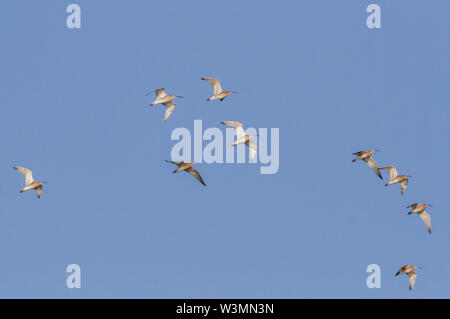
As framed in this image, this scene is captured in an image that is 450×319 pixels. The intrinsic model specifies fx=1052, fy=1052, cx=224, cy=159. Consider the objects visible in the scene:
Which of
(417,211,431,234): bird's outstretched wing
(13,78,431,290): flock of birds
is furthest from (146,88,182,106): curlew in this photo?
(417,211,431,234): bird's outstretched wing

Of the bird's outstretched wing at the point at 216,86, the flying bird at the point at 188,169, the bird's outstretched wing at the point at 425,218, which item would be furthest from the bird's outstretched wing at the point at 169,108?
the bird's outstretched wing at the point at 425,218

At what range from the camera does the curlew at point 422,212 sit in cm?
6812

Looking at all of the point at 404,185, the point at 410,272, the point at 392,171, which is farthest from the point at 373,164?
the point at 410,272

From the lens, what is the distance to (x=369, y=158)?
68.0 metres

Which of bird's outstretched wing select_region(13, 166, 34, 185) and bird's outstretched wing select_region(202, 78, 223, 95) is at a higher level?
bird's outstretched wing select_region(202, 78, 223, 95)

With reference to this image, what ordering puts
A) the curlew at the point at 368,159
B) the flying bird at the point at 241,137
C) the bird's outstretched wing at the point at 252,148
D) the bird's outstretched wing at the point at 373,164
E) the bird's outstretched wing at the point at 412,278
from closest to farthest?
the flying bird at the point at 241,137 → the bird's outstretched wing at the point at 252,148 → the curlew at the point at 368,159 → the bird's outstretched wing at the point at 373,164 → the bird's outstretched wing at the point at 412,278

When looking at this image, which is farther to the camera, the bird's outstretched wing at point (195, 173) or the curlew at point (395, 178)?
Answer: the curlew at point (395, 178)

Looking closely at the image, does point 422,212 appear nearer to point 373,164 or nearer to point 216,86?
point 373,164

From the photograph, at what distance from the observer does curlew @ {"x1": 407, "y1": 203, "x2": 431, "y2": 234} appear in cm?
6812

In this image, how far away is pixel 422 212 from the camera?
69.1 metres

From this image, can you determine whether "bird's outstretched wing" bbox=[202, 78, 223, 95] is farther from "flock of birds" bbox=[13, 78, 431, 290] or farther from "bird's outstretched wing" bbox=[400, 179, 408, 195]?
"bird's outstretched wing" bbox=[400, 179, 408, 195]

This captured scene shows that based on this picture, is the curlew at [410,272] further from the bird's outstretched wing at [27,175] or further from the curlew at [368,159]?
the bird's outstretched wing at [27,175]

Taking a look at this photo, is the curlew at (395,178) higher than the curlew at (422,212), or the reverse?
the curlew at (395,178)
